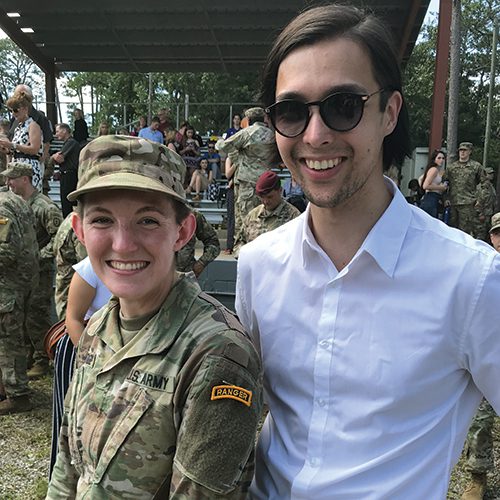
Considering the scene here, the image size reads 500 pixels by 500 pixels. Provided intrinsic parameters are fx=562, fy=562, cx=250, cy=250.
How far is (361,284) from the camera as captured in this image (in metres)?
1.38

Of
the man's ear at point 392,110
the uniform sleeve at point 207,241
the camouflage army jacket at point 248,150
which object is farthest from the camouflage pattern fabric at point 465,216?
the man's ear at point 392,110

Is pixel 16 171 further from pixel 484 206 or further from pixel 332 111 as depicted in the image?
pixel 484 206

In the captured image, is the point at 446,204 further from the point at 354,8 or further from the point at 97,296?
the point at 354,8

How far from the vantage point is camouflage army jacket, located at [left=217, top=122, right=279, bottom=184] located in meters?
6.45

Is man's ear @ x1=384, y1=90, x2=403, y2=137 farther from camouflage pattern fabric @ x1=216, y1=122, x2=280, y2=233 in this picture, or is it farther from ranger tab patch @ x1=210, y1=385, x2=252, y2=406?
camouflage pattern fabric @ x1=216, y1=122, x2=280, y2=233

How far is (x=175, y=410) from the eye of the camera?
4.33 feet

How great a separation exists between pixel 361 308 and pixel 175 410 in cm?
50

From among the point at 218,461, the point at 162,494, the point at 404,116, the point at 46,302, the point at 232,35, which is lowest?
the point at 46,302

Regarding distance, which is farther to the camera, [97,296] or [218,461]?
[97,296]

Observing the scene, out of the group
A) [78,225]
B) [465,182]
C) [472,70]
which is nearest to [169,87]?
[472,70]

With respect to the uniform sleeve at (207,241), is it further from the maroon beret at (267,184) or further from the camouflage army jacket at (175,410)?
the camouflage army jacket at (175,410)

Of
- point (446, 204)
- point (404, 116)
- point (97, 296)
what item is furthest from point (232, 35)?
point (404, 116)

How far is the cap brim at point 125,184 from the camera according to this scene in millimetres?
1379

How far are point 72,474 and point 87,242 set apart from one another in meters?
0.70
